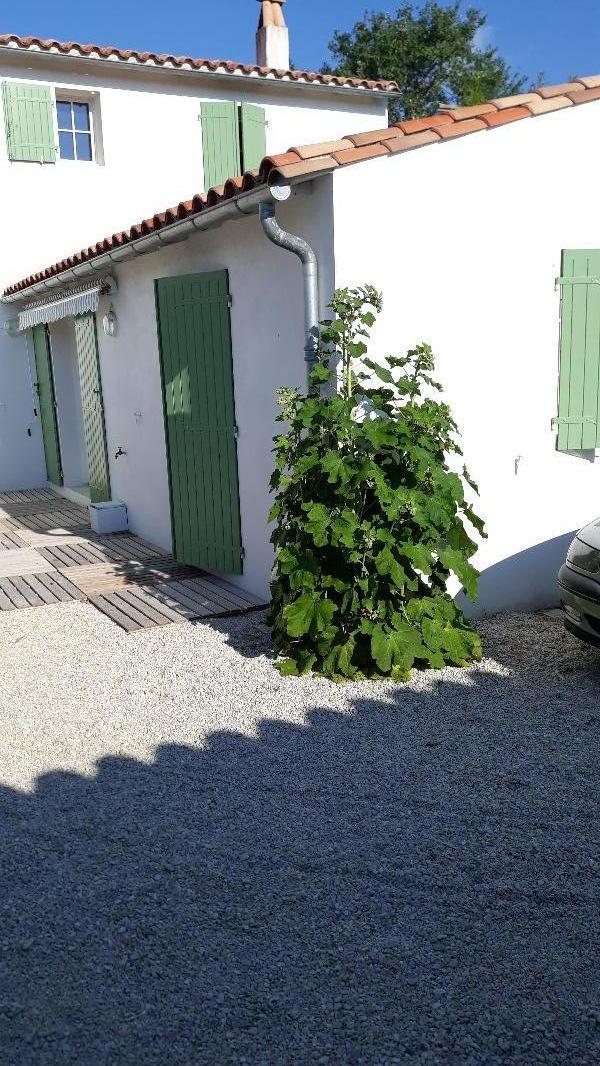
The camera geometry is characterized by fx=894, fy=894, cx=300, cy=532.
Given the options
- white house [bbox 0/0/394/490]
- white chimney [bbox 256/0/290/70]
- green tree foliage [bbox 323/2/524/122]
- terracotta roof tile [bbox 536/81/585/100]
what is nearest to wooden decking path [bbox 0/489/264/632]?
white house [bbox 0/0/394/490]

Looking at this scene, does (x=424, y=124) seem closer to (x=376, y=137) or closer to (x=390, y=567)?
(x=376, y=137)

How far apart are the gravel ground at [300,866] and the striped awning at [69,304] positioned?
183 inches

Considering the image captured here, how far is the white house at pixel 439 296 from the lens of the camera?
17.3 feet

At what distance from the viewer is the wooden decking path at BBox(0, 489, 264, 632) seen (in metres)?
6.60

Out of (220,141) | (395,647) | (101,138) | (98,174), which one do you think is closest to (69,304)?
(98,174)

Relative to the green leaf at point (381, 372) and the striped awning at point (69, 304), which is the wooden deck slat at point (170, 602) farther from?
the striped awning at point (69, 304)

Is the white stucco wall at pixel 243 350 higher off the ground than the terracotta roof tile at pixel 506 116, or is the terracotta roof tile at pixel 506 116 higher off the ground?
the terracotta roof tile at pixel 506 116

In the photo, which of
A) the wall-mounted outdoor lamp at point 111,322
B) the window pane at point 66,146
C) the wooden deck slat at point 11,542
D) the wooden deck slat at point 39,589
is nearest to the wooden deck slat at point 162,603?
the wooden deck slat at point 39,589

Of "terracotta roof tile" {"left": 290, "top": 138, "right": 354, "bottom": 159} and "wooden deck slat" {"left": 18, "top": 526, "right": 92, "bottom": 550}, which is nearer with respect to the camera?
"terracotta roof tile" {"left": 290, "top": 138, "right": 354, "bottom": 159}

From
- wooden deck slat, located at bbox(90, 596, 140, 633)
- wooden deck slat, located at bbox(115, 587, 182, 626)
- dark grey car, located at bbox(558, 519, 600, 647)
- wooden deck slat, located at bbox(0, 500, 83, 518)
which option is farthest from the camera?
wooden deck slat, located at bbox(0, 500, 83, 518)

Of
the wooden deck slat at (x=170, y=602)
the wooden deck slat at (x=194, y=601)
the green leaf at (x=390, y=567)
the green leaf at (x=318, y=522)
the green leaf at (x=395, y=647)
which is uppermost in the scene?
the green leaf at (x=318, y=522)

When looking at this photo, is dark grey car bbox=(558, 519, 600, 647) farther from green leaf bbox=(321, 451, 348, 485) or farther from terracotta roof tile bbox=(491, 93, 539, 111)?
terracotta roof tile bbox=(491, 93, 539, 111)

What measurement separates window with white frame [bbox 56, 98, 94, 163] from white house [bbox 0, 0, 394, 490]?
0.04ft

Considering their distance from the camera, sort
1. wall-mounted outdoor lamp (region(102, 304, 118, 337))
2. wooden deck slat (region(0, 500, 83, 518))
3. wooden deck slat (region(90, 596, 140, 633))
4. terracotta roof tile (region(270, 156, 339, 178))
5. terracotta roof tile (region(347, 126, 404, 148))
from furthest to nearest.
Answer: wooden deck slat (region(0, 500, 83, 518)) → wall-mounted outdoor lamp (region(102, 304, 118, 337)) → wooden deck slat (region(90, 596, 140, 633)) → terracotta roof tile (region(347, 126, 404, 148)) → terracotta roof tile (region(270, 156, 339, 178))
